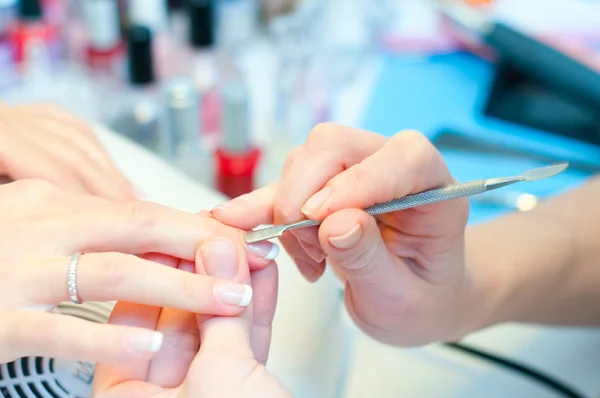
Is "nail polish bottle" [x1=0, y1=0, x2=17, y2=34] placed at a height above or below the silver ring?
below

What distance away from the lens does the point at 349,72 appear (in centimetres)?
95

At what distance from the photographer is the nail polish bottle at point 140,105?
33.4 inches

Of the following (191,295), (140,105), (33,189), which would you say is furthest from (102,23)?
(191,295)

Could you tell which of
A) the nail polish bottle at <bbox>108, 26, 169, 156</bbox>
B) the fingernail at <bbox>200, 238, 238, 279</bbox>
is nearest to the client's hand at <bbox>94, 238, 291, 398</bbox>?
the fingernail at <bbox>200, 238, 238, 279</bbox>

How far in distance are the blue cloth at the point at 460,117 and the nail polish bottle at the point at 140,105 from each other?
268mm

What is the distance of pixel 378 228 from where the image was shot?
17.2 inches

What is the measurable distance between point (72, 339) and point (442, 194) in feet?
0.72

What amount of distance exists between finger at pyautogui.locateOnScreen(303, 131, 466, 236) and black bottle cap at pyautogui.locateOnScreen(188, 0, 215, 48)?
22.0 inches

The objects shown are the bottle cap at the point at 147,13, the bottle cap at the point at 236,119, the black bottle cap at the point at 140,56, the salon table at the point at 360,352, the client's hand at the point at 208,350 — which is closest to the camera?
the client's hand at the point at 208,350

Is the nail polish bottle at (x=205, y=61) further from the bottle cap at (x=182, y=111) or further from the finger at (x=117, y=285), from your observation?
the finger at (x=117, y=285)

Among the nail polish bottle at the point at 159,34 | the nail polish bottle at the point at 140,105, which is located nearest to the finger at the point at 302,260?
the nail polish bottle at the point at 140,105

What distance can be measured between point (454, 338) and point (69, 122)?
0.36 m

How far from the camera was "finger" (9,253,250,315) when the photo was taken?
382 millimetres

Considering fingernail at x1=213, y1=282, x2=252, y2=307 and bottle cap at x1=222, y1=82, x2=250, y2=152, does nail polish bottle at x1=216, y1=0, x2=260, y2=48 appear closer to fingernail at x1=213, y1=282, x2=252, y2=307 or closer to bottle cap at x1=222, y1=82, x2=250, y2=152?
bottle cap at x1=222, y1=82, x2=250, y2=152
